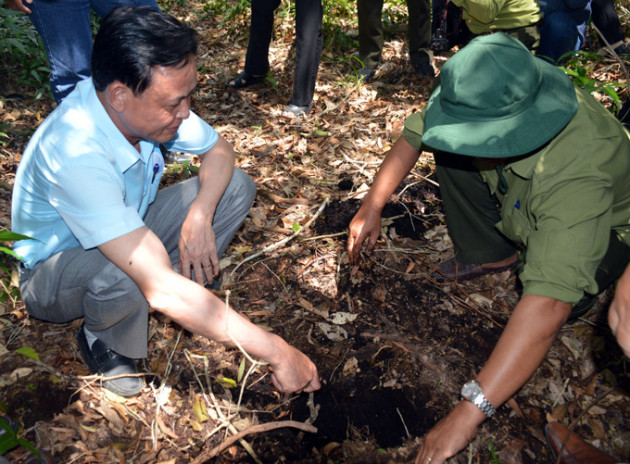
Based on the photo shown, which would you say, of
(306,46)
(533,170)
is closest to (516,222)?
(533,170)

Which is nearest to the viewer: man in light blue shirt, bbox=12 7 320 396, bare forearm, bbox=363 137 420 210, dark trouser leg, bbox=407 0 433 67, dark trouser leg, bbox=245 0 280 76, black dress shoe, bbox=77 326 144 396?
man in light blue shirt, bbox=12 7 320 396

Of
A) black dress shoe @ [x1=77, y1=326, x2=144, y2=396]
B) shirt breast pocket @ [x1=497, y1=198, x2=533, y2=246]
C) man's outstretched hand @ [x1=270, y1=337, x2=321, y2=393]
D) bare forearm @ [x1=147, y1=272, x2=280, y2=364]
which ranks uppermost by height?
shirt breast pocket @ [x1=497, y1=198, x2=533, y2=246]

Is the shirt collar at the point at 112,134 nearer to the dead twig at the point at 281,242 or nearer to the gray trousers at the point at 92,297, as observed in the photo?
the gray trousers at the point at 92,297

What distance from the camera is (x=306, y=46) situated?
402cm

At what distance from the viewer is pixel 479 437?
6.97 feet

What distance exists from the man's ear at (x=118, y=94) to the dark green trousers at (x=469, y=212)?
1.65 meters

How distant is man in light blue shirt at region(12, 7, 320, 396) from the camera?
1.71 meters

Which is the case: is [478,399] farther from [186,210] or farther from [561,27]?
[561,27]

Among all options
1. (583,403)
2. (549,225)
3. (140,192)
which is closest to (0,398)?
(140,192)

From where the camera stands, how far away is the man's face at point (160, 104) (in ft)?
5.89

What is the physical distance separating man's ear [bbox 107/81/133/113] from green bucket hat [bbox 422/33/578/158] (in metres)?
1.17

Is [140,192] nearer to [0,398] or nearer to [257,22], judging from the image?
[0,398]

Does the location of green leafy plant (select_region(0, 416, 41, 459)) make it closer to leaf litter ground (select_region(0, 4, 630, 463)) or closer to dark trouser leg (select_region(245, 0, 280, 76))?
leaf litter ground (select_region(0, 4, 630, 463))

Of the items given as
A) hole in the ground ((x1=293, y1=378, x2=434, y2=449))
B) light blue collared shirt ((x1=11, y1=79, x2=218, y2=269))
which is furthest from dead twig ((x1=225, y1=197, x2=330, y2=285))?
hole in the ground ((x1=293, y1=378, x2=434, y2=449))
